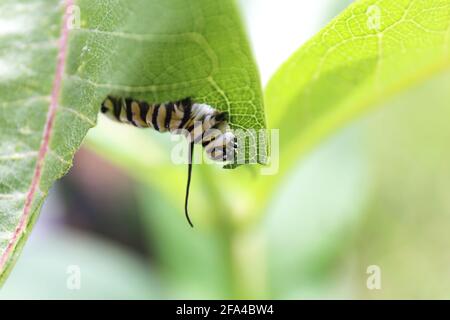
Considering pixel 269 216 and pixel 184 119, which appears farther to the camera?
pixel 269 216

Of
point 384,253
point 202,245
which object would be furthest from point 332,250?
point 384,253

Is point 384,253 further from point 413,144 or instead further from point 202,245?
point 202,245

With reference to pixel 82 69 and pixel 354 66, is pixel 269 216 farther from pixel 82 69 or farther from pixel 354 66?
pixel 82 69

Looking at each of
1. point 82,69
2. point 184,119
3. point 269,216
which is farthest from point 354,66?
point 269,216

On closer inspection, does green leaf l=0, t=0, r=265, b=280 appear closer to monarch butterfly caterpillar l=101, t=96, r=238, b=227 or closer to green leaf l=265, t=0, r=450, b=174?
monarch butterfly caterpillar l=101, t=96, r=238, b=227

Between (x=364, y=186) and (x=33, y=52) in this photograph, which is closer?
(x=33, y=52)

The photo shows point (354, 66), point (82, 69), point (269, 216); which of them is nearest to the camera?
point (82, 69)
